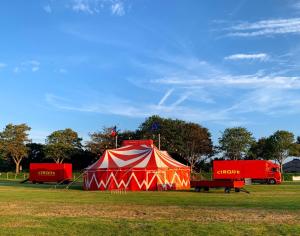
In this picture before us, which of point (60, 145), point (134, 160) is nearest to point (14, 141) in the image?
point (60, 145)

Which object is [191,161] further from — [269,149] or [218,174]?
[218,174]

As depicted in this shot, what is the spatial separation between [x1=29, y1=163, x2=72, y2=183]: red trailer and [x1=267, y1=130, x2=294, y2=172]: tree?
4802 cm

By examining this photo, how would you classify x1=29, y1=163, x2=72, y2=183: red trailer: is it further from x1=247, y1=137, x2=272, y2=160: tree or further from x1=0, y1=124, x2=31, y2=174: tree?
x1=247, y1=137, x2=272, y2=160: tree

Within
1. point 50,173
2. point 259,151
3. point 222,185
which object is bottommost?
point 222,185

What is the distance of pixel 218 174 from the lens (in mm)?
51688

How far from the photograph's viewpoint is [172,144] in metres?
84.5

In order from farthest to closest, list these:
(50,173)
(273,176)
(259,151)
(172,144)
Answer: (259,151) < (172,144) < (50,173) < (273,176)

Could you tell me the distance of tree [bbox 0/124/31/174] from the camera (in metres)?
92.6

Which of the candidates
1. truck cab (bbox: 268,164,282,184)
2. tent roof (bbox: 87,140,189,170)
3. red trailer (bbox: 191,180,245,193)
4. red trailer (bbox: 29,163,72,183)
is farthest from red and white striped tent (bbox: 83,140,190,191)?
red trailer (bbox: 29,163,72,183)

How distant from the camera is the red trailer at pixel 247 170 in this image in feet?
169

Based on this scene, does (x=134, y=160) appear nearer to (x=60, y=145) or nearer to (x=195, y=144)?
(x=195, y=144)

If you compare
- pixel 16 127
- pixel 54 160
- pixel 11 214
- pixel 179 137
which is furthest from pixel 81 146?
pixel 11 214

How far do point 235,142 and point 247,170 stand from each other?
39.4 m

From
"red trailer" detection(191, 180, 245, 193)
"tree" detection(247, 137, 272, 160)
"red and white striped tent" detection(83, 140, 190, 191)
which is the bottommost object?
"red trailer" detection(191, 180, 245, 193)
